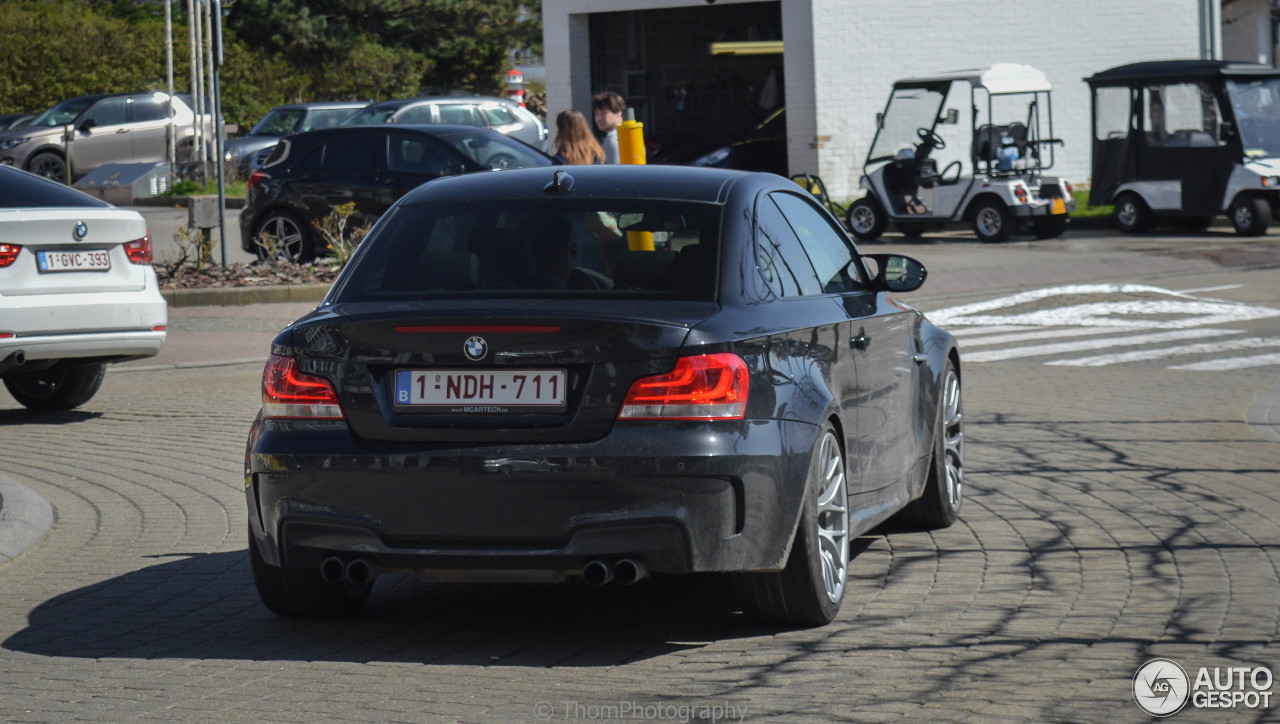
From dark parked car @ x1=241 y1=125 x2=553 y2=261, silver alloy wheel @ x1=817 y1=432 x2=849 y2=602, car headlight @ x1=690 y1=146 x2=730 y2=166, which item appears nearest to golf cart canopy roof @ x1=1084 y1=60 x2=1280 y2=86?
car headlight @ x1=690 y1=146 x2=730 y2=166

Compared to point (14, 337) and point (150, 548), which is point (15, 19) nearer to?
point (14, 337)

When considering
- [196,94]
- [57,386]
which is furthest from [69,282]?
[196,94]

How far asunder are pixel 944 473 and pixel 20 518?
12.7 ft

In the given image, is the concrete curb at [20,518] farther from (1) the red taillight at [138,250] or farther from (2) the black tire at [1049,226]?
(2) the black tire at [1049,226]

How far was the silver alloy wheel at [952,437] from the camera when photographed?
23.3 feet

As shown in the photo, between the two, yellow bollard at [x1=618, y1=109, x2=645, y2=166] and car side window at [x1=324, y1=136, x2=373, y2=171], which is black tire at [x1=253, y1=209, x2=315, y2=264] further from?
yellow bollard at [x1=618, y1=109, x2=645, y2=166]

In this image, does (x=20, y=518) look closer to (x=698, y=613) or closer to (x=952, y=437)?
(x=698, y=613)

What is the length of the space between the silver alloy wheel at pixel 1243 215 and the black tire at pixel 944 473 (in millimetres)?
18276

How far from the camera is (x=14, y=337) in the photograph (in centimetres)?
974

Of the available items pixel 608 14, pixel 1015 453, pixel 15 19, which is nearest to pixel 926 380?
pixel 1015 453

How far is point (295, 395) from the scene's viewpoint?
16.9ft

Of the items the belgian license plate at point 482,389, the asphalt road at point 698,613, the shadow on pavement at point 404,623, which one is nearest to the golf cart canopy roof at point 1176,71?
the asphalt road at point 698,613

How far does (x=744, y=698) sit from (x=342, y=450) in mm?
1373

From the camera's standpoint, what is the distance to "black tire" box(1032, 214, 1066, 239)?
24688 millimetres
